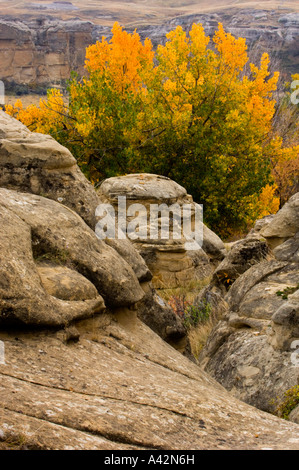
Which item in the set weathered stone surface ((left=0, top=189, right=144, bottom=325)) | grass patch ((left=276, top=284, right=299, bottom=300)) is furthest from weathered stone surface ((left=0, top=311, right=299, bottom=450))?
grass patch ((left=276, top=284, right=299, bottom=300))

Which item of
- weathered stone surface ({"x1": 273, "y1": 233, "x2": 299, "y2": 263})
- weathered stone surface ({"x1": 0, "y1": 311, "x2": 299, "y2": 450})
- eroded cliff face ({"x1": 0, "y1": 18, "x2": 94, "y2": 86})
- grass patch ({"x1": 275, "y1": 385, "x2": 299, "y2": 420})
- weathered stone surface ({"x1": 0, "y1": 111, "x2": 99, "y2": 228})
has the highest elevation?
weathered stone surface ({"x1": 0, "y1": 111, "x2": 99, "y2": 228})

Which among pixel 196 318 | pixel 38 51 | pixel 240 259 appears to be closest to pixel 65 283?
pixel 196 318

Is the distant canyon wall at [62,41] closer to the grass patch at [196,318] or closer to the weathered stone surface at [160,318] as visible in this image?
the grass patch at [196,318]

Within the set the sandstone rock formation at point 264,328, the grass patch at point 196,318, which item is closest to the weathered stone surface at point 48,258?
the sandstone rock formation at point 264,328

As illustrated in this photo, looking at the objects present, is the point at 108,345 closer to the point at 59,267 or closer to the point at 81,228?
the point at 59,267

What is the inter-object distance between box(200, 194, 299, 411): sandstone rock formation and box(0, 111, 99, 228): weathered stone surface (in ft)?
9.34

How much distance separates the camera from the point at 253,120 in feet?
65.3

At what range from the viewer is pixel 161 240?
42.6 feet

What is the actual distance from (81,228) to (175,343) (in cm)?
249

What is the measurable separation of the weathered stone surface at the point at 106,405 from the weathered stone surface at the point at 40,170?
6.27 feet

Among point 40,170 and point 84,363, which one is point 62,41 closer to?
point 40,170

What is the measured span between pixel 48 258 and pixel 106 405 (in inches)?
75.2

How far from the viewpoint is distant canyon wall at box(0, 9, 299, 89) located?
85625mm

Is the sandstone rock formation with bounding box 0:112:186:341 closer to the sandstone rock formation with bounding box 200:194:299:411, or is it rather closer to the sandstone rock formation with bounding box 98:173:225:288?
the sandstone rock formation with bounding box 200:194:299:411
